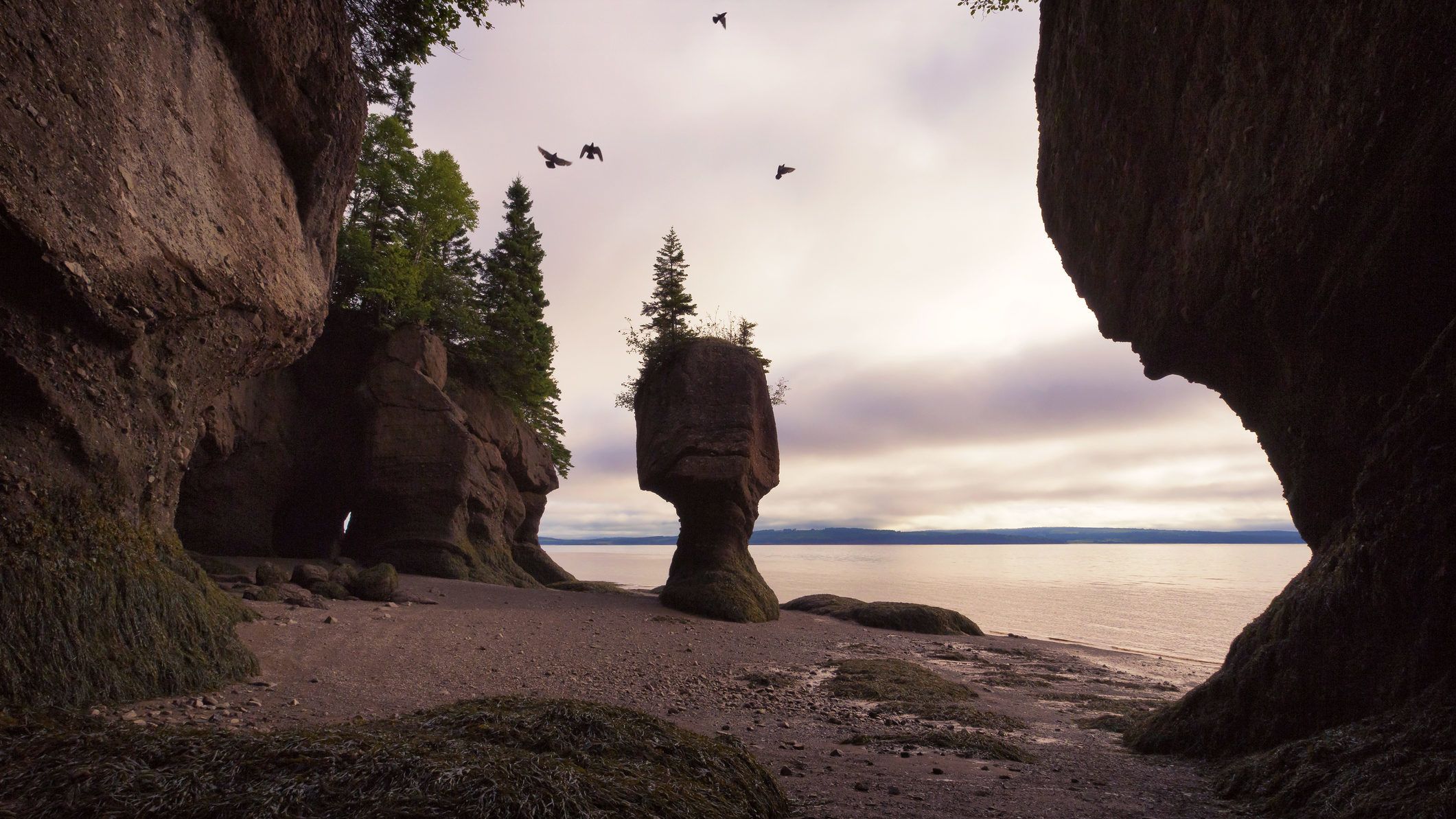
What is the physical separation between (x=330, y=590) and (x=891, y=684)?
36.8 ft

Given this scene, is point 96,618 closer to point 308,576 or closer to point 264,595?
point 264,595

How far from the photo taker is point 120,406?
714 cm

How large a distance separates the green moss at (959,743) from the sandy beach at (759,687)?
2.9 inches

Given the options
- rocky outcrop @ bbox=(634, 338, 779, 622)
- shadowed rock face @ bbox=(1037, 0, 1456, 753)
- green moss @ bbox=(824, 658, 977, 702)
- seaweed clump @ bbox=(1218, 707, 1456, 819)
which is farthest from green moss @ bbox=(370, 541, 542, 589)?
seaweed clump @ bbox=(1218, 707, 1456, 819)

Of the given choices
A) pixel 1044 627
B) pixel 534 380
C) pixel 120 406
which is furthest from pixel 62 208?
pixel 1044 627

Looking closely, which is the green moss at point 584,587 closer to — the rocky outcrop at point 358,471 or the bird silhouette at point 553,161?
the rocky outcrop at point 358,471

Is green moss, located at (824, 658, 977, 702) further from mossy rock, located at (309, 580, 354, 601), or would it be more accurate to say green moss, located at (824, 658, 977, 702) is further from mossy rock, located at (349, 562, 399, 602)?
mossy rock, located at (309, 580, 354, 601)

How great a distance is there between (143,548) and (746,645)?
10693mm

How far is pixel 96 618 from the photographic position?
21.0 feet

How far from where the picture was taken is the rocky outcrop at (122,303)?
19.0ft

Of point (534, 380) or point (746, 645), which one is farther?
point (534, 380)

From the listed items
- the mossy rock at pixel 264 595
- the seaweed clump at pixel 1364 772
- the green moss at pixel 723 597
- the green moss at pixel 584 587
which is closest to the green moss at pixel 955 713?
the seaweed clump at pixel 1364 772

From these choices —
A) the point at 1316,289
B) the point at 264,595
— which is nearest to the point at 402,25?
the point at 264,595

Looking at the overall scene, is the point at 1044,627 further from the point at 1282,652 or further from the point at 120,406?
the point at 120,406
